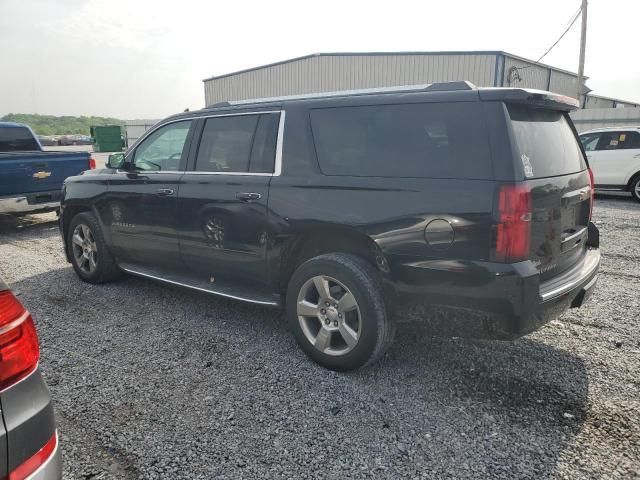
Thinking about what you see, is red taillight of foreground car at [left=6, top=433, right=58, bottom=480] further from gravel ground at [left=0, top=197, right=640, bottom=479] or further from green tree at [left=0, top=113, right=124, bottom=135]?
green tree at [left=0, top=113, right=124, bottom=135]

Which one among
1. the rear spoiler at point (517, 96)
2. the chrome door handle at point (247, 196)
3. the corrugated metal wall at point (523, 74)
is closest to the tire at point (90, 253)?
the chrome door handle at point (247, 196)

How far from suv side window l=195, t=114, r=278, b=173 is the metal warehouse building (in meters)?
19.6

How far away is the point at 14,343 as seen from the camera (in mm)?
1661

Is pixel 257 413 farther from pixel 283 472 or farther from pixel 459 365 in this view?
pixel 459 365

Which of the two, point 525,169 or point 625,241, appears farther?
point 625,241

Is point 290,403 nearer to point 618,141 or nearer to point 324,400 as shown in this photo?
point 324,400

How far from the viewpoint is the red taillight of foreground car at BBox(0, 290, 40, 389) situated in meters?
1.61

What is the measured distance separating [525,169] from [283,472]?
6.62 ft

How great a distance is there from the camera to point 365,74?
78.7 feet

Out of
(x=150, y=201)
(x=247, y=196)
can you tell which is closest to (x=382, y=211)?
(x=247, y=196)

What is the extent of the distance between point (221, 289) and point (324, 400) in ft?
4.62

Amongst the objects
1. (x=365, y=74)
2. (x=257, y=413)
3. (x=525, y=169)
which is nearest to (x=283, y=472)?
(x=257, y=413)

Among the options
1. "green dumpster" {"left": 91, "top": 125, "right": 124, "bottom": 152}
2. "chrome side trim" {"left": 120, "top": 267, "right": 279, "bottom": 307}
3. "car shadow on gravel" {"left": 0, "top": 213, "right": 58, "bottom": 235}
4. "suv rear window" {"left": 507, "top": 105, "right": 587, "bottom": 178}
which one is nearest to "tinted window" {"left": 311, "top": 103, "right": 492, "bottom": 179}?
"suv rear window" {"left": 507, "top": 105, "right": 587, "bottom": 178}

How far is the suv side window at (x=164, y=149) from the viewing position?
4.30 m
